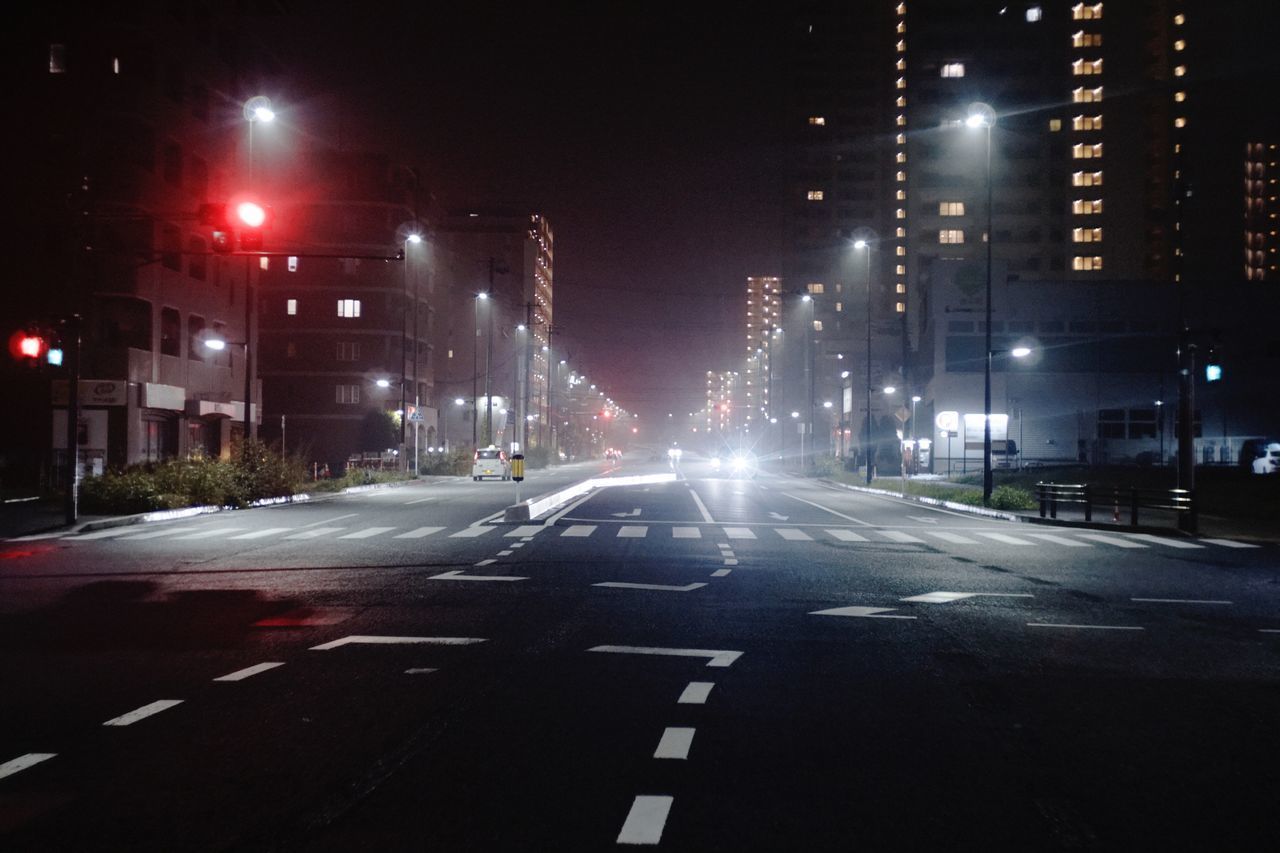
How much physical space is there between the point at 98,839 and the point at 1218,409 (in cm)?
8444

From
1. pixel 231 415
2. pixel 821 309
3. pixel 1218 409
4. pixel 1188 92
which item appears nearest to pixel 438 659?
pixel 231 415

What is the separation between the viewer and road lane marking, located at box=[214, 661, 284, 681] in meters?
7.49

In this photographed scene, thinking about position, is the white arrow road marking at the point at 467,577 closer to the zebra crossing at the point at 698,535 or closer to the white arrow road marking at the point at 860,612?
the white arrow road marking at the point at 860,612

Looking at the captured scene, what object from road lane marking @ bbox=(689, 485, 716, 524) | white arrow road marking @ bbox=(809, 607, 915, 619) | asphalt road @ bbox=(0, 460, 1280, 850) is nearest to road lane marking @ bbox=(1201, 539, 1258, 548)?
asphalt road @ bbox=(0, 460, 1280, 850)

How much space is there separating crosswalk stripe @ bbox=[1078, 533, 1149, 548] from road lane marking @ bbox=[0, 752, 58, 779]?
62.5 feet

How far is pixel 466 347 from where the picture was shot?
120m

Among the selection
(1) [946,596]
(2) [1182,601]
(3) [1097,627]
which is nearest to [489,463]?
(1) [946,596]

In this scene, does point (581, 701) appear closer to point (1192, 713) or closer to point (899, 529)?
point (1192, 713)

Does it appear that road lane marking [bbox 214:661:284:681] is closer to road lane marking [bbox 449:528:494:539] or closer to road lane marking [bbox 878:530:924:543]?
road lane marking [bbox 449:528:494:539]

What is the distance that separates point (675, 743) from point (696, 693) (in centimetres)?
128

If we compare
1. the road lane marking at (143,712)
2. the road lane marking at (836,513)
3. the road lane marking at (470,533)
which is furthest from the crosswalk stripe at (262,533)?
the road lane marking at (143,712)

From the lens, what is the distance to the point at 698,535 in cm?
2109

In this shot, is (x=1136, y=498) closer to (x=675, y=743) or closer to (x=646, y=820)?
(x=675, y=743)

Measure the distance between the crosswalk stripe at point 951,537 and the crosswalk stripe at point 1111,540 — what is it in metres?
2.68
